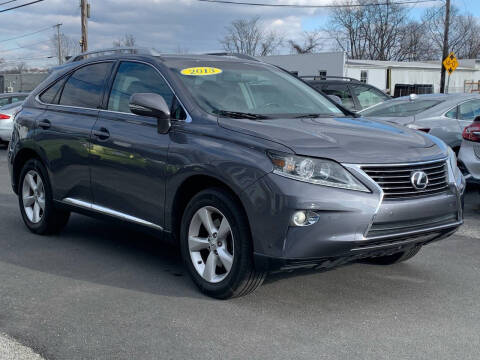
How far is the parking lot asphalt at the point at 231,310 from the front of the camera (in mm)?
3588

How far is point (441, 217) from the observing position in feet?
14.2

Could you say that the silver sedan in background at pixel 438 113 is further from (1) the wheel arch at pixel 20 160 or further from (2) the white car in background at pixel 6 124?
(2) the white car in background at pixel 6 124

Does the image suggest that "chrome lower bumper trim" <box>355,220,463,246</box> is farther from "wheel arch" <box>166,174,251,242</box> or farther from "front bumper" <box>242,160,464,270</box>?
"wheel arch" <box>166,174,251,242</box>

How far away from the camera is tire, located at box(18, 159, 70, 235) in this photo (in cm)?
619

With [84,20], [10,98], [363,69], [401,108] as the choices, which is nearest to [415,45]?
[363,69]

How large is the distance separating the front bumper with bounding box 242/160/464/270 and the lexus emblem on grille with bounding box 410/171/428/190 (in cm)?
10

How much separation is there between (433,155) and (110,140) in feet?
8.48

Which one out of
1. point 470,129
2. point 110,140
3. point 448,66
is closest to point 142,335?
point 110,140

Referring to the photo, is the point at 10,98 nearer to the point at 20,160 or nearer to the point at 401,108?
the point at 401,108

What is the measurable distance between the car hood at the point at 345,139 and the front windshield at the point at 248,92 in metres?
0.30

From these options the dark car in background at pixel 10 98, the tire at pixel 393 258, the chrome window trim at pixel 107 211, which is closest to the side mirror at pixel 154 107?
the chrome window trim at pixel 107 211

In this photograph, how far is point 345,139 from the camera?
421cm

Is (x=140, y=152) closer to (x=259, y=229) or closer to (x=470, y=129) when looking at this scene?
(x=259, y=229)

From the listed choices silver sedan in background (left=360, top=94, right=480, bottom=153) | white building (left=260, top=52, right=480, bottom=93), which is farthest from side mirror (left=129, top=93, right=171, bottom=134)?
white building (left=260, top=52, right=480, bottom=93)
